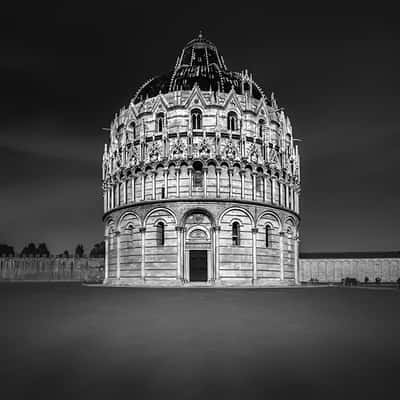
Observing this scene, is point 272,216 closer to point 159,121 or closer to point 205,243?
point 205,243

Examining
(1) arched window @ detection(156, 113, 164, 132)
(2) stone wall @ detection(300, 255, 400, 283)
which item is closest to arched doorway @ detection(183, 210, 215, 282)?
(1) arched window @ detection(156, 113, 164, 132)

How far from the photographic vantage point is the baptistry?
41688mm

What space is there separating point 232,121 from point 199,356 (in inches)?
1488

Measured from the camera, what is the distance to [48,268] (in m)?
79.4

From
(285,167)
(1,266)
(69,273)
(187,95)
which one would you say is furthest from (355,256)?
(1,266)

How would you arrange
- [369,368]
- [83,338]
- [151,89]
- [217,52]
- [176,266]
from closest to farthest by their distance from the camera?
[369,368]
[83,338]
[176,266]
[151,89]
[217,52]

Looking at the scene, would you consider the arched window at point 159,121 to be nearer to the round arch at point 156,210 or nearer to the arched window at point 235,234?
the round arch at point 156,210

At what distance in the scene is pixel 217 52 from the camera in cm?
5728

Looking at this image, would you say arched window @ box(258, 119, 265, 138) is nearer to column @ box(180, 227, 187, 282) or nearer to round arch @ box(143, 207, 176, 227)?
round arch @ box(143, 207, 176, 227)

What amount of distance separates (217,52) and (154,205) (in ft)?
80.8

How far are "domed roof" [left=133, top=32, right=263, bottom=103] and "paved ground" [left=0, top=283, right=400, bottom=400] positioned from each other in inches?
1379

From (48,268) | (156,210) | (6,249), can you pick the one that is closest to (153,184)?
(156,210)

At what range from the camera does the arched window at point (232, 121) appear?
146 feet

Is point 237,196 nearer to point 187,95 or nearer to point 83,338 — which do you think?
point 187,95
